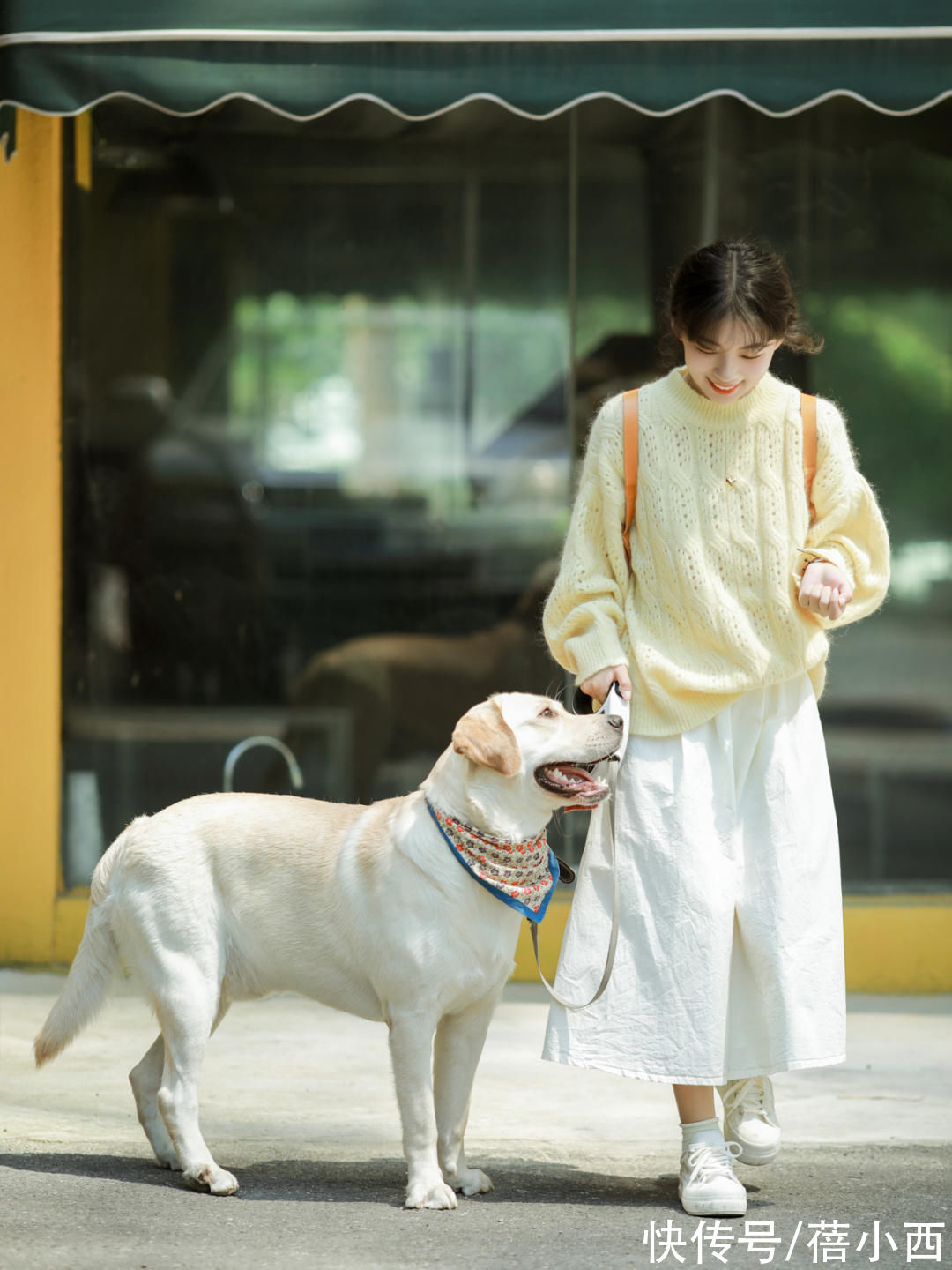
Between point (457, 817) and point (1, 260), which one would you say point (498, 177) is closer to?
point (1, 260)

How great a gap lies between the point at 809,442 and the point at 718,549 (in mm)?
330

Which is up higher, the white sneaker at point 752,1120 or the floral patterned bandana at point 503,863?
the floral patterned bandana at point 503,863

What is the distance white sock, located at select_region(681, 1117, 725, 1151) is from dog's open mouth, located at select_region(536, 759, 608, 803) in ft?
2.50

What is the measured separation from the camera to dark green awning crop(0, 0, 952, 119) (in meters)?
5.12

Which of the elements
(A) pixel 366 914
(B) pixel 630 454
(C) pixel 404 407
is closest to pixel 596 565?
(B) pixel 630 454

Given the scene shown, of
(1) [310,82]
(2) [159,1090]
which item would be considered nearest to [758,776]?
(2) [159,1090]

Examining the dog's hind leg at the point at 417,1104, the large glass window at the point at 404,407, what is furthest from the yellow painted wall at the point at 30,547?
the dog's hind leg at the point at 417,1104

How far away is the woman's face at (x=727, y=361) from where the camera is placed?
3650mm

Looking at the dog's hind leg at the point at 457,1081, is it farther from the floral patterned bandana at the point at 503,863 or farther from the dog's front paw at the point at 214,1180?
the dog's front paw at the point at 214,1180

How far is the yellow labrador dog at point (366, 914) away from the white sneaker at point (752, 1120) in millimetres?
609

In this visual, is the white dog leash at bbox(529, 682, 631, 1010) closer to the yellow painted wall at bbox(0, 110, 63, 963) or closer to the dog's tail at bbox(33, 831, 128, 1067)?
the dog's tail at bbox(33, 831, 128, 1067)

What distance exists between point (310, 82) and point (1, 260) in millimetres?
1723

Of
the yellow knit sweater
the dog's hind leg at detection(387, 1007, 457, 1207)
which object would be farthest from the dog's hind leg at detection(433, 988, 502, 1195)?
the yellow knit sweater

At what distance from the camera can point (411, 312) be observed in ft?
21.8
